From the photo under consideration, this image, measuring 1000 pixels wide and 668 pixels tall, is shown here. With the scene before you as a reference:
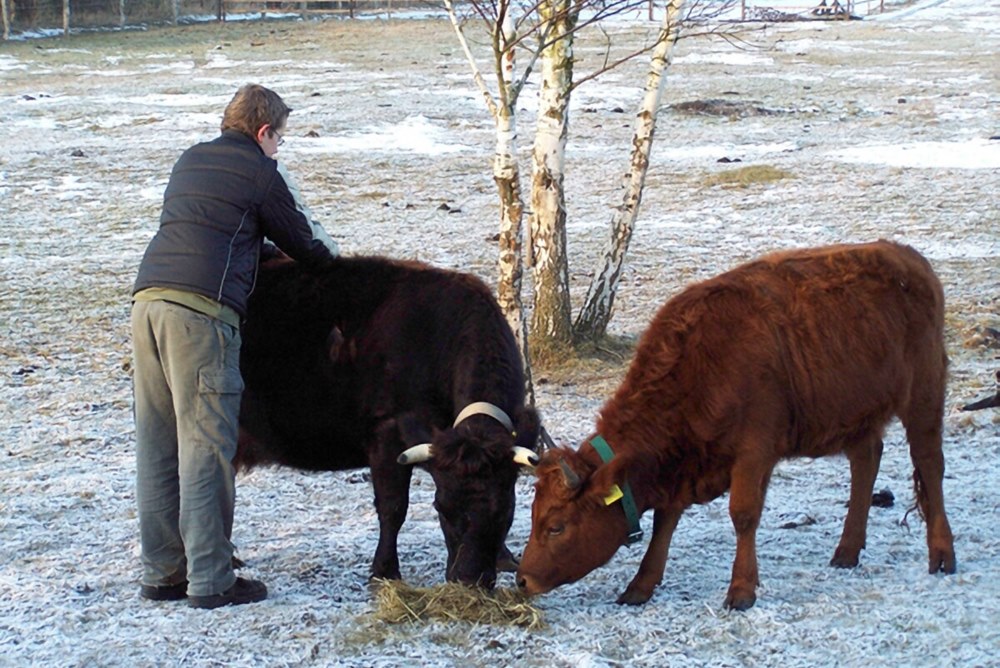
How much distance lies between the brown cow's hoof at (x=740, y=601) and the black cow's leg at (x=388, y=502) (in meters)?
1.57

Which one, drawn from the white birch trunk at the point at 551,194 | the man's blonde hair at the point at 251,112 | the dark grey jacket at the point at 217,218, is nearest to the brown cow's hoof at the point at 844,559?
the dark grey jacket at the point at 217,218

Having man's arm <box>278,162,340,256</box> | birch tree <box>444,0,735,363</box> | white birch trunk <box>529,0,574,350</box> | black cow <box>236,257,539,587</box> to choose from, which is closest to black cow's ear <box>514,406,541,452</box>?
black cow <box>236,257,539,587</box>

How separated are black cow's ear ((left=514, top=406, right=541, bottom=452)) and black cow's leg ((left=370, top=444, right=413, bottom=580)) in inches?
23.4

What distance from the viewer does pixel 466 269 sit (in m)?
12.6

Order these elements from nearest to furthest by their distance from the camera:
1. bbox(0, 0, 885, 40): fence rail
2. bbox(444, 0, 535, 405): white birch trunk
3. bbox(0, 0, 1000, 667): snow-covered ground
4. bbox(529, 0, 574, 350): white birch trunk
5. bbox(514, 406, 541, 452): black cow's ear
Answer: bbox(0, 0, 1000, 667): snow-covered ground → bbox(514, 406, 541, 452): black cow's ear → bbox(444, 0, 535, 405): white birch trunk → bbox(529, 0, 574, 350): white birch trunk → bbox(0, 0, 885, 40): fence rail

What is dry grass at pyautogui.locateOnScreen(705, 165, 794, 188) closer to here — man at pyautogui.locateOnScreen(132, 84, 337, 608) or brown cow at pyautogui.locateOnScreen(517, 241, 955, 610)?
brown cow at pyautogui.locateOnScreen(517, 241, 955, 610)

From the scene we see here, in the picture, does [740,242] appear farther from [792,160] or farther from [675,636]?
[675,636]

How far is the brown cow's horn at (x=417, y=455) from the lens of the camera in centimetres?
548

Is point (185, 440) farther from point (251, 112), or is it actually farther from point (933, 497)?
point (933, 497)

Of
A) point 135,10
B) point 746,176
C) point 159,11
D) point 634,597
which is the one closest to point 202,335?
point 634,597

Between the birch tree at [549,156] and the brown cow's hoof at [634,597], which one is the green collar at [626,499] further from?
the birch tree at [549,156]

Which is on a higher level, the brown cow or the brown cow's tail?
the brown cow

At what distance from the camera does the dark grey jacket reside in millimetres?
5188

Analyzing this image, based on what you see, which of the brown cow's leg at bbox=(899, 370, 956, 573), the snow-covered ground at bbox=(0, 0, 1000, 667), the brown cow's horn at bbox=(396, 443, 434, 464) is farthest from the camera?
the brown cow's leg at bbox=(899, 370, 956, 573)
